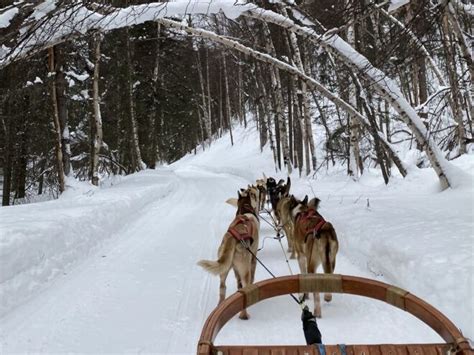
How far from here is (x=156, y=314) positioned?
4.59 m

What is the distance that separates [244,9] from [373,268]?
16.3ft

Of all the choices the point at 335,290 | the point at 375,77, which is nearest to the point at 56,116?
the point at 375,77

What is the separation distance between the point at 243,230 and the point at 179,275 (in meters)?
1.85

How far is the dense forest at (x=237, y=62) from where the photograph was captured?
6348 mm

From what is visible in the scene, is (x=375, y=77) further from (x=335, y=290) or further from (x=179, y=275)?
(x=335, y=290)

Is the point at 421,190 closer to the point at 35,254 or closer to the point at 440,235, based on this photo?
the point at 440,235

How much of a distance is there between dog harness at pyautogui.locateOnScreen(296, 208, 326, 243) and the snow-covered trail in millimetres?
881

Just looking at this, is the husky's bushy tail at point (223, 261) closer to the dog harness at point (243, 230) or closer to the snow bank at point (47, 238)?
the dog harness at point (243, 230)

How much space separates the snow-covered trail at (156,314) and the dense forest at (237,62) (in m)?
3.28

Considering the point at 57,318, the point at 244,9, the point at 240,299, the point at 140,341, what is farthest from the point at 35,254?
the point at 244,9

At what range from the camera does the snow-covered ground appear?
Result: 397cm

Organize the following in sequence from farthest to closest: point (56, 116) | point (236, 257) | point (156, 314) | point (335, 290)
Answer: point (56, 116) < point (156, 314) < point (236, 257) < point (335, 290)

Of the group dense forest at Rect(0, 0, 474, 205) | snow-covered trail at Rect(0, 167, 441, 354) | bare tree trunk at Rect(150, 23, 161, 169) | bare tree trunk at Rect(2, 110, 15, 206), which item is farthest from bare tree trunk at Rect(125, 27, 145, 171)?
snow-covered trail at Rect(0, 167, 441, 354)

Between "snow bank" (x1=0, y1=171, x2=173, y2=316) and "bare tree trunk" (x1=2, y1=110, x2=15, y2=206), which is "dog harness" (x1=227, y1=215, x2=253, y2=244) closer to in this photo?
"snow bank" (x1=0, y1=171, x2=173, y2=316)
